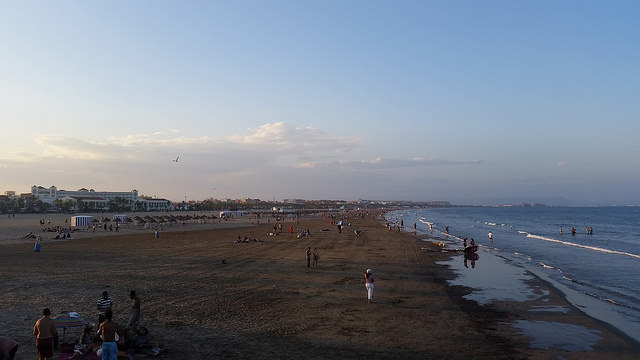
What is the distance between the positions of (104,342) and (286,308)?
7401 millimetres

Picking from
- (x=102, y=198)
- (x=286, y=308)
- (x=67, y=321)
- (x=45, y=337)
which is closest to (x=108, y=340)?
(x=45, y=337)

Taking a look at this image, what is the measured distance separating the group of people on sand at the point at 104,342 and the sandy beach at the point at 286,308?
72 centimetres

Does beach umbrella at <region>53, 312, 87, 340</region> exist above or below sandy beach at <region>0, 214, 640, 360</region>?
above

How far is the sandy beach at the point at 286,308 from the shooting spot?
1129 centimetres

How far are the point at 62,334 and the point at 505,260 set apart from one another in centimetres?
2888

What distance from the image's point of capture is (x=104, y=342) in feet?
28.2

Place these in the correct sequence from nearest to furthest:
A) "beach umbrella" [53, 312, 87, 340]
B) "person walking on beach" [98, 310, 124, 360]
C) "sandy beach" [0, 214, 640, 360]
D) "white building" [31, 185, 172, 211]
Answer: "person walking on beach" [98, 310, 124, 360] → "beach umbrella" [53, 312, 87, 340] → "sandy beach" [0, 214, 640, 360] → "white building" [31, 185, 172, 211]

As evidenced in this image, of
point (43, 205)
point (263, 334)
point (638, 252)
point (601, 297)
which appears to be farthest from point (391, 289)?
point (43, 205)

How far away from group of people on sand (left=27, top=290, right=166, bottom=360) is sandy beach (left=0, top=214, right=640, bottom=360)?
0.72 m

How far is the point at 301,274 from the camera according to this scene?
22.1 meters

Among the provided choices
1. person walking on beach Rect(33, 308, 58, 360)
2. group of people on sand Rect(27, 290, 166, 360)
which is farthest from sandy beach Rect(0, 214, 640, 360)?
person walking on beach Rect(33, 308, 58, 360)

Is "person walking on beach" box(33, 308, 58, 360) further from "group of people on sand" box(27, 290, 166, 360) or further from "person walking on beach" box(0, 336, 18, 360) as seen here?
"person walking on beach" box(0, 336, 18, 360)

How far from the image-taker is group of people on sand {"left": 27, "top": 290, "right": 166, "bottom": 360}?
8641mm

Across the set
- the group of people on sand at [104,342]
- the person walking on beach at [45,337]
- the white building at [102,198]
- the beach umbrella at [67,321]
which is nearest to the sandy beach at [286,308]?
the group of people on sand at [104,342]
